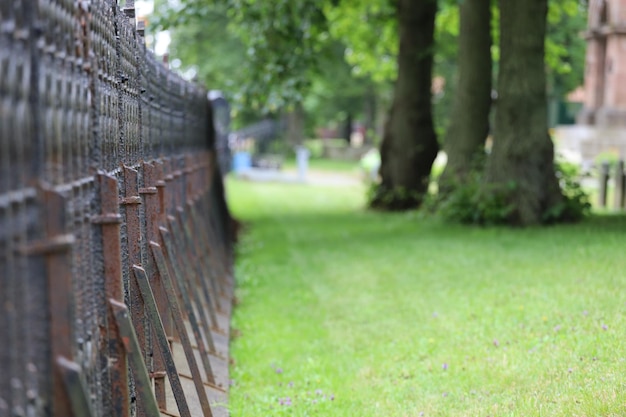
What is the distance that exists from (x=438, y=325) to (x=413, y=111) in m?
13.2

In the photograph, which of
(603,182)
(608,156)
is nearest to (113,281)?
(603,182)

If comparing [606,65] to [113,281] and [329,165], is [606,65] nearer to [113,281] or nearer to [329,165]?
[329,165]

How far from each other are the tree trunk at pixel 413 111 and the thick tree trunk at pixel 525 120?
6502 millimetres

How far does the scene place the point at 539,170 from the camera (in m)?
15.2

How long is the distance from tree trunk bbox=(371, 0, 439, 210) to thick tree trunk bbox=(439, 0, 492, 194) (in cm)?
281

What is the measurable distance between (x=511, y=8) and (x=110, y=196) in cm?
1176

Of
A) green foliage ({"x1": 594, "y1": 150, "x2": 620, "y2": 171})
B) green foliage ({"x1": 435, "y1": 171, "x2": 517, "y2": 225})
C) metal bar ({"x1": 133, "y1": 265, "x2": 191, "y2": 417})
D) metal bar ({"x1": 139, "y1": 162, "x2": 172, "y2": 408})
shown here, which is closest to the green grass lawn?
green foliage ({"x1": 594, "y1": 150, "x2": 620, "y2": 171})

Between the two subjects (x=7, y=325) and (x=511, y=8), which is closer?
(x=7, y=325)

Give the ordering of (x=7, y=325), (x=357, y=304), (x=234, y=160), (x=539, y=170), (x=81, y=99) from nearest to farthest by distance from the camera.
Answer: (x=7, y=325) → (x=81, y=99) → (x=357, y=304) → (x=539, y=170) → (x=234, y=160)

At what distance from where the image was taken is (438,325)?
914 cm

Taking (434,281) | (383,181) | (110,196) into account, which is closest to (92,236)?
(110,196)

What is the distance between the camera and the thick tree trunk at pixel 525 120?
1521cm

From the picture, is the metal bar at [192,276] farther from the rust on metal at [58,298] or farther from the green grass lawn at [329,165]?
the green grass lawn at [329,165]

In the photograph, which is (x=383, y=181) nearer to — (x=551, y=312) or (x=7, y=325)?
(x=551, y=312)
